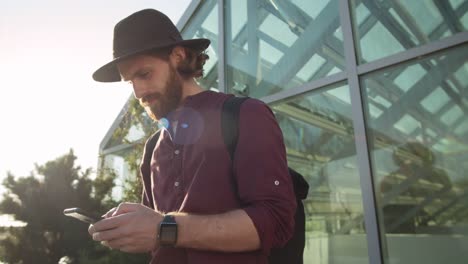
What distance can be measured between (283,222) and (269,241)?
3.0 inches

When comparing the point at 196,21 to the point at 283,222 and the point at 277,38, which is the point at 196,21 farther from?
the point at 283,222

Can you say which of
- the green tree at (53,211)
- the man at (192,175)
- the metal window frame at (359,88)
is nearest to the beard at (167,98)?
the man at (192,175)

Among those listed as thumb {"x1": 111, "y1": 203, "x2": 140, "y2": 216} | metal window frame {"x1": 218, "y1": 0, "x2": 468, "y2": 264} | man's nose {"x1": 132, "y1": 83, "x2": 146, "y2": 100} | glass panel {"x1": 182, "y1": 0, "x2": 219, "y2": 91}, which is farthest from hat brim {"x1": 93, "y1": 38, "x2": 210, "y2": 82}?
glass panel {"x1": 182, "y1": 0, "x2": 219, "y2": 91}

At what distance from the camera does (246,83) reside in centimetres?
446

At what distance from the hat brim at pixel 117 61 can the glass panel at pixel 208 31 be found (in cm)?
317

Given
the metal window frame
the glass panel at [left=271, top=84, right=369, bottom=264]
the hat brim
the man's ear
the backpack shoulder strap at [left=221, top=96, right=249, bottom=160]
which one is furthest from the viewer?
the glass panel at [left=271, top=84, right=369, bottom=264]

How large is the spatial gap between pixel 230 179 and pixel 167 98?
0.53m

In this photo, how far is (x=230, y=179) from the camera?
115cm

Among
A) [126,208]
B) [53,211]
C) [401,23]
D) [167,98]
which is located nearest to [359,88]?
[401,23]

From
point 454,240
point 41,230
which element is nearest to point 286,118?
point 454,240

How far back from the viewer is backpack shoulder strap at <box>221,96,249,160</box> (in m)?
1.16

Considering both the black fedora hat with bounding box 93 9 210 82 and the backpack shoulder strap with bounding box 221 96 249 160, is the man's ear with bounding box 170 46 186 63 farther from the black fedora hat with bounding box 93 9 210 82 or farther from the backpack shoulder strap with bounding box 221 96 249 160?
the backpack shoulder strap with bounding box 221 96 249 160

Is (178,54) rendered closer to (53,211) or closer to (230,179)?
(230,179)

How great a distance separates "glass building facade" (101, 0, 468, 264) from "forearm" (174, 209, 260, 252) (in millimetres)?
2317
